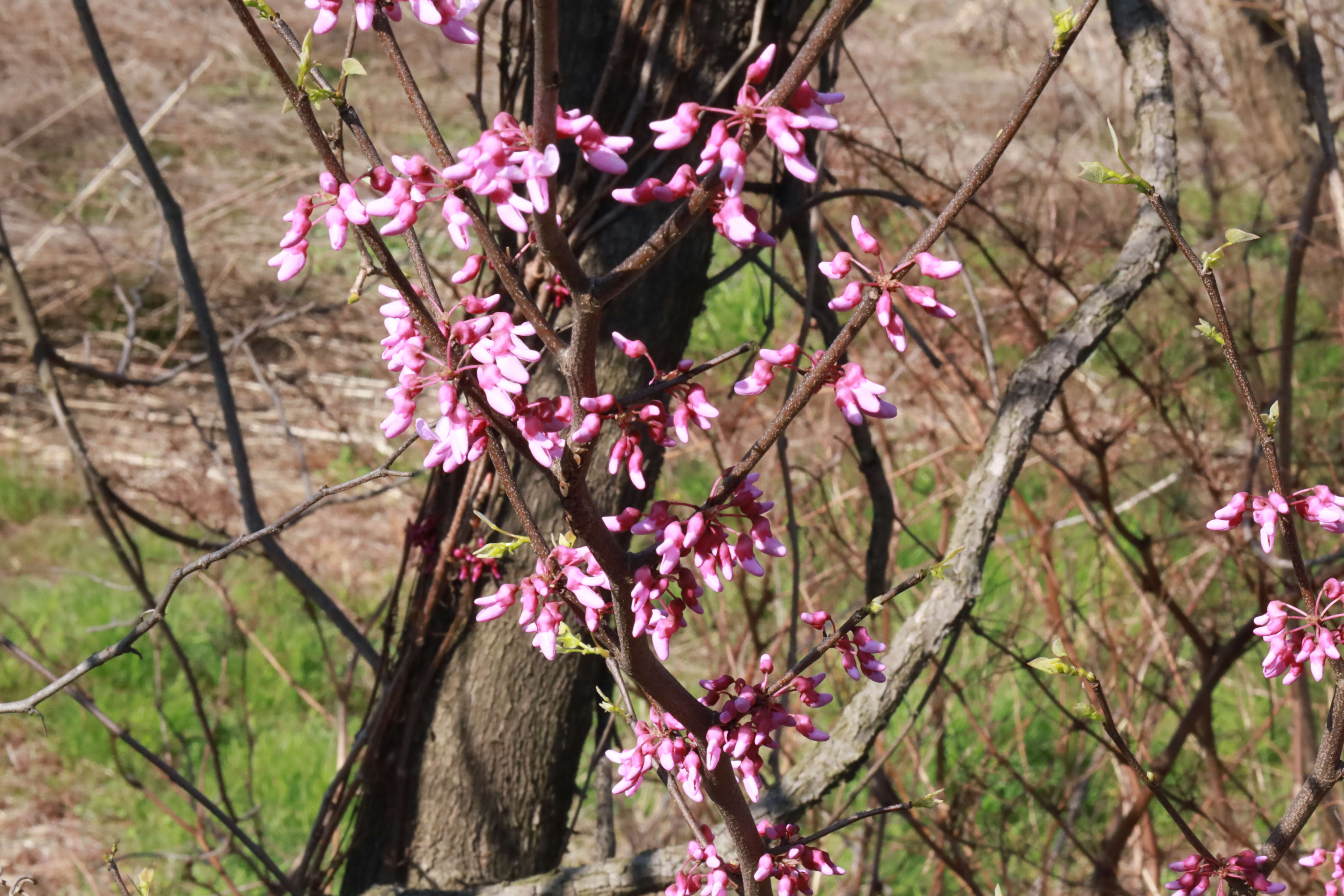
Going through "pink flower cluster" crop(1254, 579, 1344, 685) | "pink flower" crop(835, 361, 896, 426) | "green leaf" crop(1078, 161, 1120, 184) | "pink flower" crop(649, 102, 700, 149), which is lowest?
"pink flower cluster" crop(1254, 579, 1344, 685)

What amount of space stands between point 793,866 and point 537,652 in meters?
0.79

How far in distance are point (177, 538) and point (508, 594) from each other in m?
1.41

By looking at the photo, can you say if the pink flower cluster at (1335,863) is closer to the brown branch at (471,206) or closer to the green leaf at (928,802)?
the green leaf at (928,802)

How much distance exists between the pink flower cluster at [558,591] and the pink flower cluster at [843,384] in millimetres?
200

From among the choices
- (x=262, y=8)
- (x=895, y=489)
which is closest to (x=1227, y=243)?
(x=262, y=8)

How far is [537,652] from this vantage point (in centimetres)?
173

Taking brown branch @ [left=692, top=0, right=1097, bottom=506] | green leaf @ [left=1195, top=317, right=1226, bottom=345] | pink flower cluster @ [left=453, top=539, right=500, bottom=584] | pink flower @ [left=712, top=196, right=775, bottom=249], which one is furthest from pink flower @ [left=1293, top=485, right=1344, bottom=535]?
pink flower cluster @ [left=453, top=539, right=500, bottom=584]

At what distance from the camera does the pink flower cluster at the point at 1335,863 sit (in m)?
1.11

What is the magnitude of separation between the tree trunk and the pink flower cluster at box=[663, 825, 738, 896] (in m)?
0.64

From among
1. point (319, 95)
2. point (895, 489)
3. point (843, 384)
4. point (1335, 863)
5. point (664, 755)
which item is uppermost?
point (895, 489)

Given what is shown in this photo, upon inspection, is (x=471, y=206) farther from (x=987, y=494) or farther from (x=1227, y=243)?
(x=987, y=494)

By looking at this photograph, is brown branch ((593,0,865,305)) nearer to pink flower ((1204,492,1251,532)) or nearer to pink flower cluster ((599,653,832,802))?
pink flower cluster ((599,653,832,802))

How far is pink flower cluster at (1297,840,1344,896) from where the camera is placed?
1.11 metres

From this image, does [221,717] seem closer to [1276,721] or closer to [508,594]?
[508,594]
